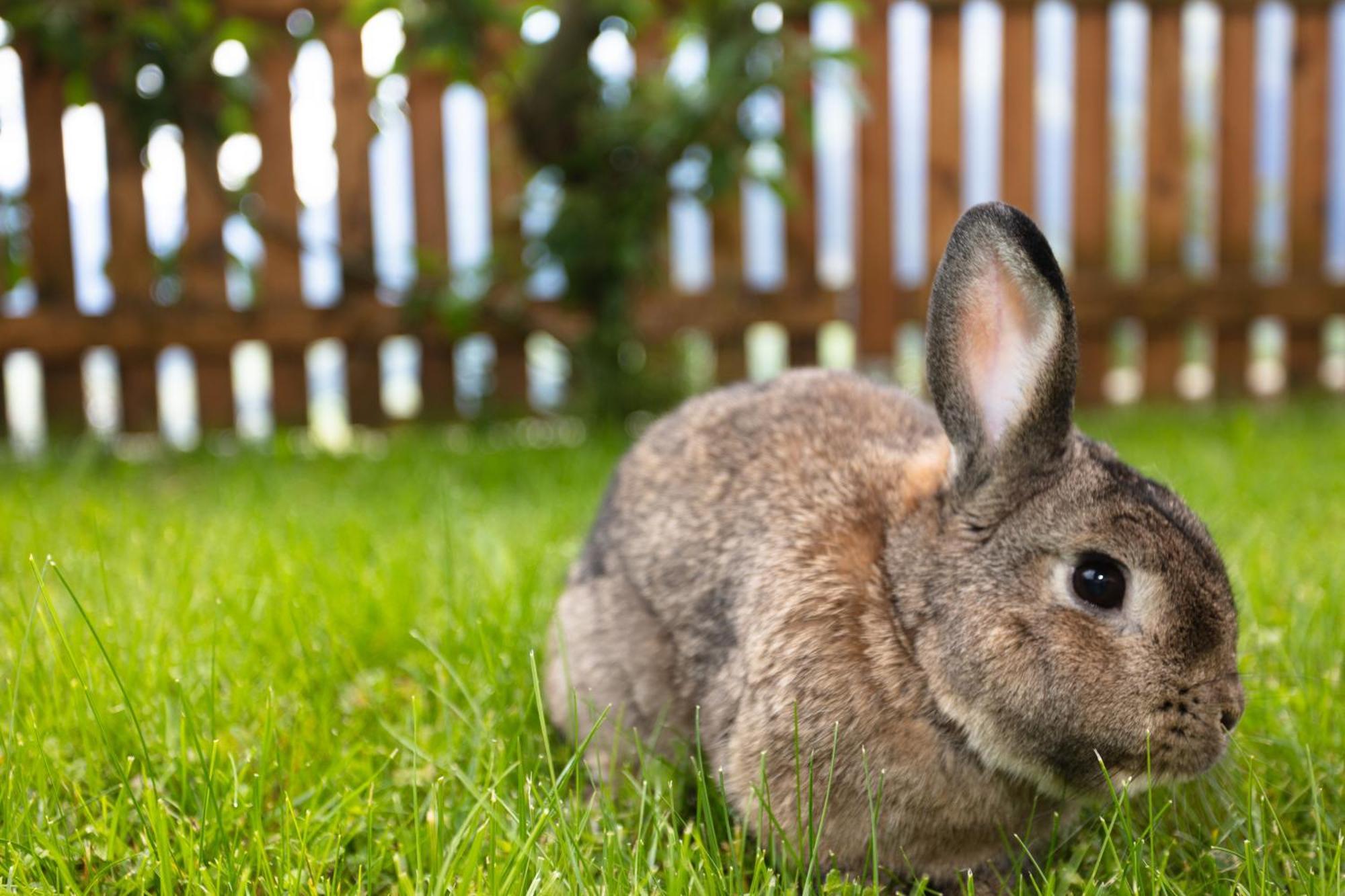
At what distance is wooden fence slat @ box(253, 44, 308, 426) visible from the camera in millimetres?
5527

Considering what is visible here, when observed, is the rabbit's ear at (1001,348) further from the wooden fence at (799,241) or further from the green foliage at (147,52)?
the green foliage at (147,52)

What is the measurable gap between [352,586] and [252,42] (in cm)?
300

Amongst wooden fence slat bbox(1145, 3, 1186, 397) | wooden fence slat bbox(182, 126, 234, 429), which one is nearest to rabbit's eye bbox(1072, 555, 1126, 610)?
wooden fence slat bbox(182, 126, 234, 429)

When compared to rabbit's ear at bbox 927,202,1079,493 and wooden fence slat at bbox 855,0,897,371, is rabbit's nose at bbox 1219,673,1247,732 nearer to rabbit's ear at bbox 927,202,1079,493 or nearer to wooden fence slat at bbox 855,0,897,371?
rabbit's ear at bbox 927,202,1079,493

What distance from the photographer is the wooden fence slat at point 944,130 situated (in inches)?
233

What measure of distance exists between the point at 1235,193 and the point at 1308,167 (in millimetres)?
439

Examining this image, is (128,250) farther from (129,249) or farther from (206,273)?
(206,273)

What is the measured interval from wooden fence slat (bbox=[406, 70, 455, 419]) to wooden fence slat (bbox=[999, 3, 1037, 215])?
9.02 feet

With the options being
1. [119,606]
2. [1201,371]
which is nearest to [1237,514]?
[119,606]

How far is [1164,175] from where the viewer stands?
6.10 meters

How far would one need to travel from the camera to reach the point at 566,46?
4.77 meters

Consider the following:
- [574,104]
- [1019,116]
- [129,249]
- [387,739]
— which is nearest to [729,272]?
[574,104]

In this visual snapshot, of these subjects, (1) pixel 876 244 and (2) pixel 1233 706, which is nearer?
(2) pixel 1233 706

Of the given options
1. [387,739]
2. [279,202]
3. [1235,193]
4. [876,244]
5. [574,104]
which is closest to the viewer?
[387,739]
